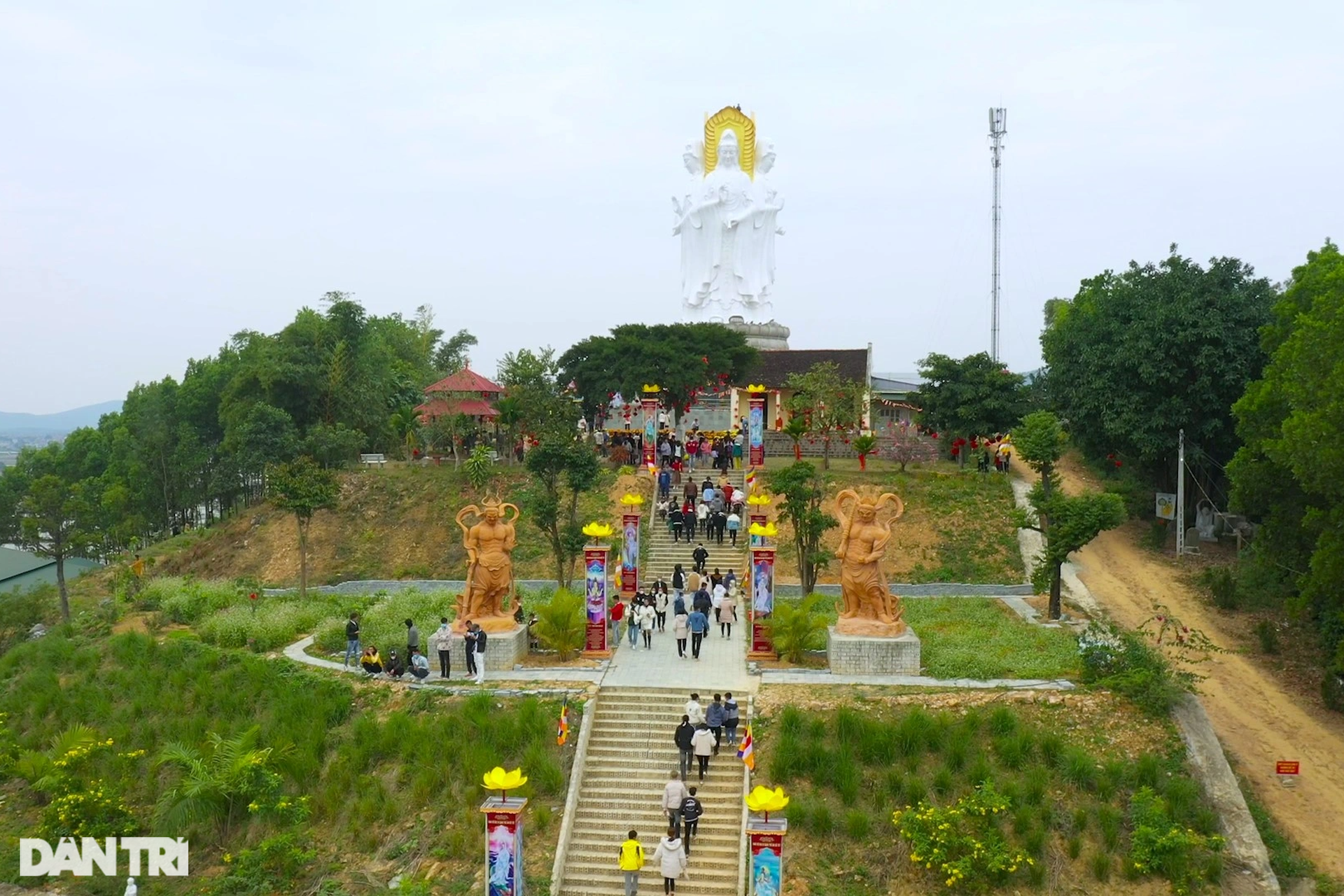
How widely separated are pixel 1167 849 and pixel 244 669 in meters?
14.6

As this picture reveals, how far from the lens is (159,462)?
129 feet

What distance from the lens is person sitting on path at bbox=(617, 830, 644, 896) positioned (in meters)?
11.8

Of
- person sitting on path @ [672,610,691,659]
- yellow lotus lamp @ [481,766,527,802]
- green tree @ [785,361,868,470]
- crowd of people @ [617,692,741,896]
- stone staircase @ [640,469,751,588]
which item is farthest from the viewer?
green tree @ [785,361,868,470]

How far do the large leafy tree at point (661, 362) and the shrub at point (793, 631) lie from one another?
556 inches

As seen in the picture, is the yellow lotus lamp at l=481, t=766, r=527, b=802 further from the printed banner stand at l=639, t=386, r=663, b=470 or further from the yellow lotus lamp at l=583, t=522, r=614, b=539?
the printed banner stand at l=639, t=386, r=663, b=470

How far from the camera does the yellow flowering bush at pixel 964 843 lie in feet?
40.1

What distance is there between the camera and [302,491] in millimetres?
23016

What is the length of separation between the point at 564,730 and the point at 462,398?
19.6 meters

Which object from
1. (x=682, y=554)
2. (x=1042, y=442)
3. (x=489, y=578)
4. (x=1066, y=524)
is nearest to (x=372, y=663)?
(x=489, y=578)

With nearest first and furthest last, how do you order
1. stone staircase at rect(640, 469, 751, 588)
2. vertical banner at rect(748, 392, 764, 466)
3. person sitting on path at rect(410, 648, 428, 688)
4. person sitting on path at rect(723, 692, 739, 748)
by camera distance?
person sitting on path at rect(723, 692, 739, 748) < person sitting on path at rect(410, 648, 428, 688) < stone staircase at rect(640, 469, 751, 588) < vertical banner at rect(748, 392, 764, 466)

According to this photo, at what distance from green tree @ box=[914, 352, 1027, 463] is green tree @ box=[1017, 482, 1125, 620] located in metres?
8.95

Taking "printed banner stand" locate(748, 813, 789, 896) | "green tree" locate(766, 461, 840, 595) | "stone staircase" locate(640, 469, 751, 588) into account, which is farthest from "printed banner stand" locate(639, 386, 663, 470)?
"printed banner stand" locate(748, 813, 789, 896)

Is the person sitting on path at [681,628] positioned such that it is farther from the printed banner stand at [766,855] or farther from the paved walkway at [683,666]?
the printed banner stand at [766,855]

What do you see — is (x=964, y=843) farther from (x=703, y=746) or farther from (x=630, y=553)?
(x=630, y=553)
